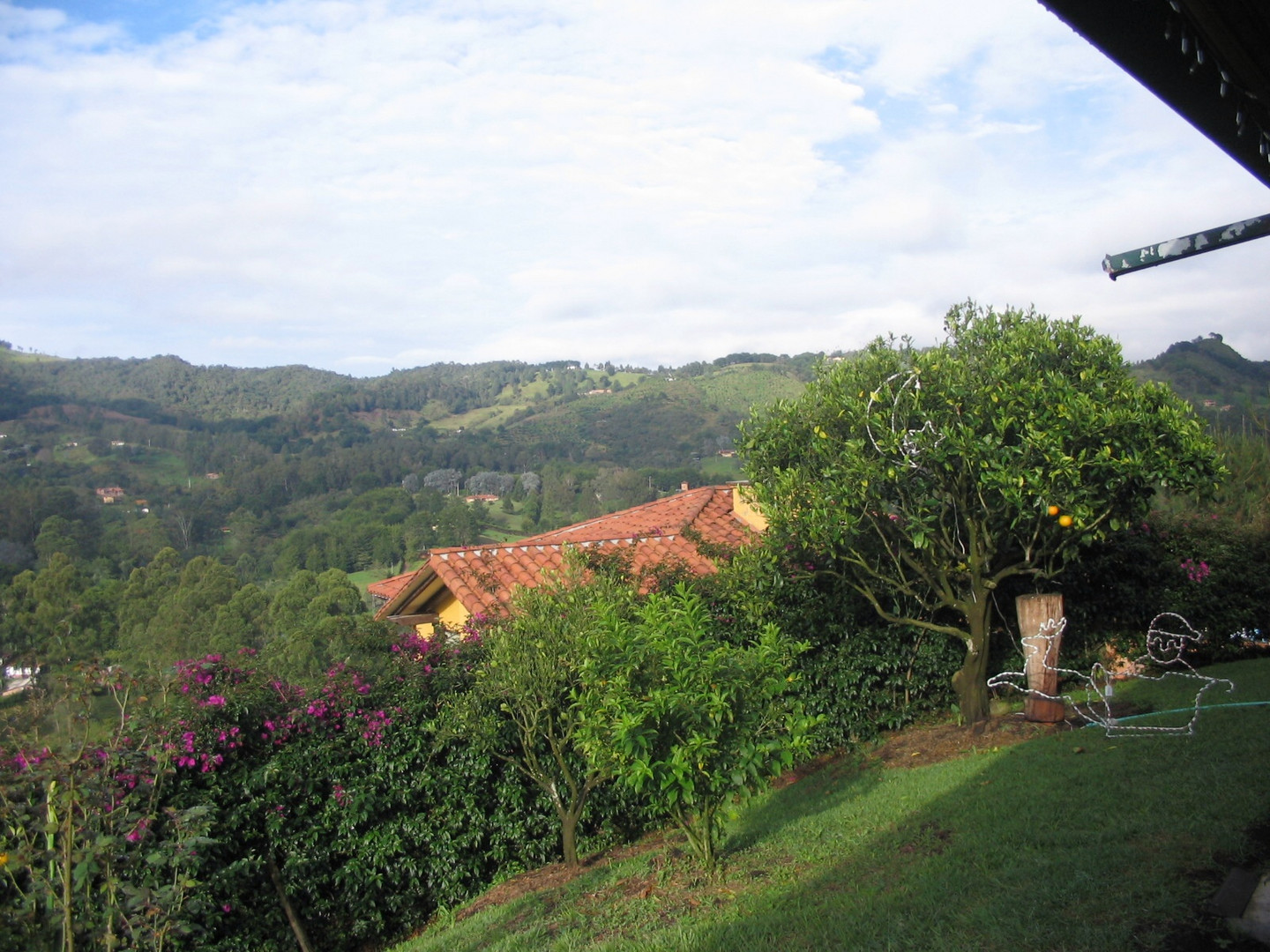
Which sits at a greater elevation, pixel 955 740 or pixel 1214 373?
pixel 1214 373

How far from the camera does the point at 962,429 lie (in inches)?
335

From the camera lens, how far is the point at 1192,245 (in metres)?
3.42

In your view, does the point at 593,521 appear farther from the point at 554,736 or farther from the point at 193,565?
the point at 193,565

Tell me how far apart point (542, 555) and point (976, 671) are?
276 inches

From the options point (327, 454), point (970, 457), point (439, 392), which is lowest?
point (970, 457)

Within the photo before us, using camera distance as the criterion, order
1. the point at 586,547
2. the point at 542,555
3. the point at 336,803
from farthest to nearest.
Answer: the point at 542,555 → the point at 586,547 → the point at 336,803

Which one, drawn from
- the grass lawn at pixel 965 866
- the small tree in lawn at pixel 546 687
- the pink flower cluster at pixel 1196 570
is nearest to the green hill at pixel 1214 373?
the pink flower cluster at pixel 1196 570

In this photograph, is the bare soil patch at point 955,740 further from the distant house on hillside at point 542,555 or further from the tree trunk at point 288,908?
the tree trunk at point 288,908

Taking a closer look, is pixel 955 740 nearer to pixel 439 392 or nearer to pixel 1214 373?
pixel 1214 373

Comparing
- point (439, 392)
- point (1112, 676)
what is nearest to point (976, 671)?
point (1112, 676)

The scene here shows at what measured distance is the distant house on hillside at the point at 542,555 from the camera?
12.2 m

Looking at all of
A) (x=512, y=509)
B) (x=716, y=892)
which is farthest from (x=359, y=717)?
(x=512, y=509)

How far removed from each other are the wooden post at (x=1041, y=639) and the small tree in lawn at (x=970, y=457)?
0.45m

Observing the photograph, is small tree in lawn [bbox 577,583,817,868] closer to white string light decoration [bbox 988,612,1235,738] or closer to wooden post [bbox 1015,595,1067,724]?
white string light decoration [bbox 988,612,1235,738]
